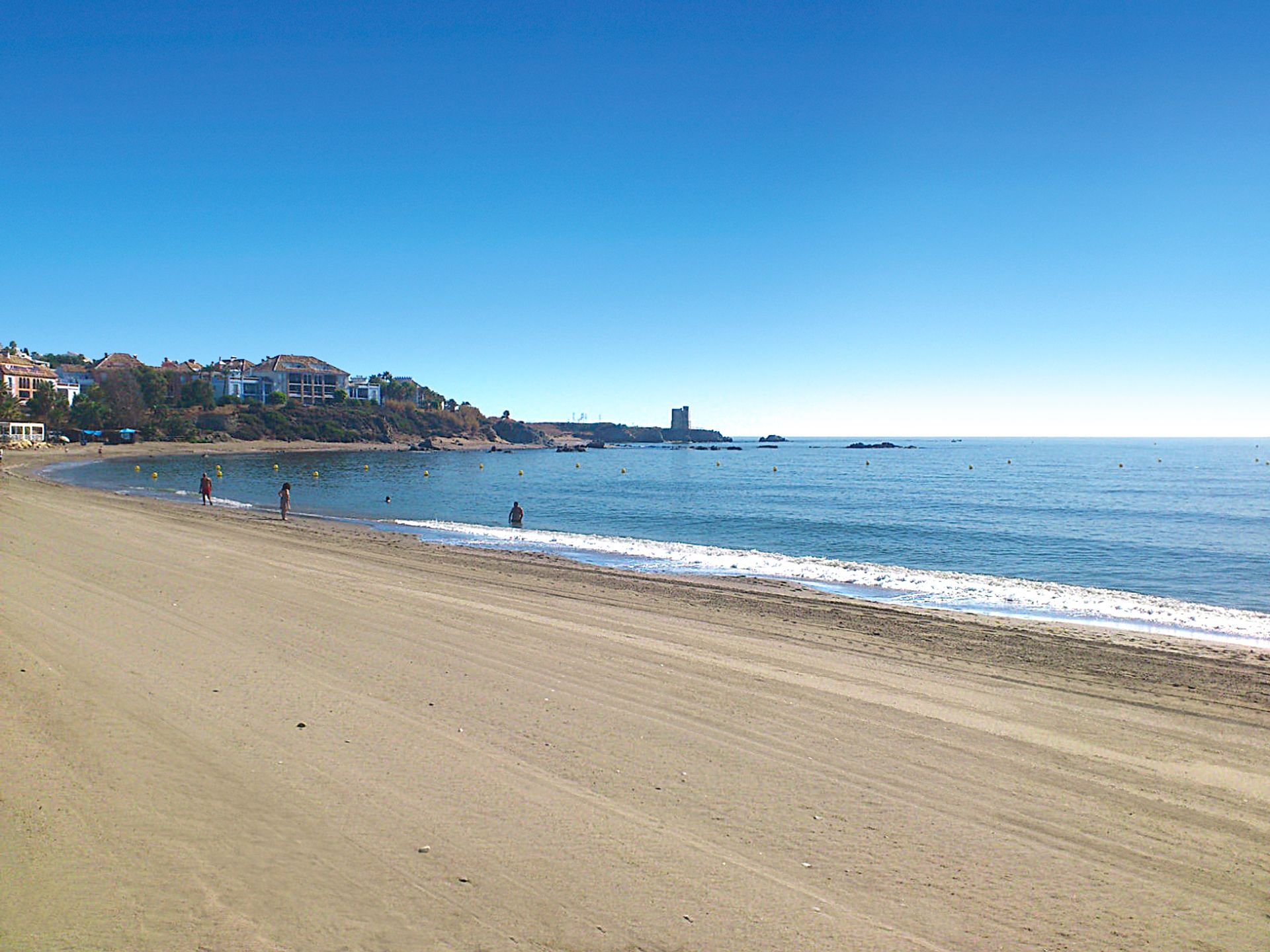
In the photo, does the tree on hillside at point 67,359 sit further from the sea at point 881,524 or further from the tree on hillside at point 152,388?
the sea at point 881,524

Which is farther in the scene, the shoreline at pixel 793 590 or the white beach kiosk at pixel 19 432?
the white beach kiosk at pixel 19 432

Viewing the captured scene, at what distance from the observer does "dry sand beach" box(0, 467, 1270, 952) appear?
14.2ft

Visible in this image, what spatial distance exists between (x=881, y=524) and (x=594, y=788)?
3207cm

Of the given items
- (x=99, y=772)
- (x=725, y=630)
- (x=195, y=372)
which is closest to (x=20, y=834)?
(x=99, y=772)

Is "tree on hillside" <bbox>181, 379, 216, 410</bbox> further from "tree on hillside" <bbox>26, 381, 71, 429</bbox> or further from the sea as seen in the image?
the sea

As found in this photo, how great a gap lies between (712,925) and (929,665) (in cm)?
777

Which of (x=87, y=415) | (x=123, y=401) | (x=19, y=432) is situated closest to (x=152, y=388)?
(x=123, y=401)

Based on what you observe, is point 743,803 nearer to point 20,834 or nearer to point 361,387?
point 20,834

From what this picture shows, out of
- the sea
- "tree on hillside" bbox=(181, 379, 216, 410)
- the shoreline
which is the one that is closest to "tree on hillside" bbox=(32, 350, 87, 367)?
"tree on hillside" bbox=(181, 379, 216, 410)

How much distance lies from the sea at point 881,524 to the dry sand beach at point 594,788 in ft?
26.8

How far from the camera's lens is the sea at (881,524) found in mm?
19562

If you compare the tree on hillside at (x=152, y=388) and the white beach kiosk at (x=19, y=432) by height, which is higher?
the tree on hillside at (x=152, y=388)

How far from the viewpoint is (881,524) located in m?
35.9

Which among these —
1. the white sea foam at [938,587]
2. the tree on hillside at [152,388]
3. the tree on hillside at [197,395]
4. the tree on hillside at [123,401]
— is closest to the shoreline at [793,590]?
the white sea foam at [938,587]
